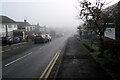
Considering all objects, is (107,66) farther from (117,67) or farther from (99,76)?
(99,76)

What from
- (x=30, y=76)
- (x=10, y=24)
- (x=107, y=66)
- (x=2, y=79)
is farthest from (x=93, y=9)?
(x=10, y=24)

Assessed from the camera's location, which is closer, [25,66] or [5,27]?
[25,66]

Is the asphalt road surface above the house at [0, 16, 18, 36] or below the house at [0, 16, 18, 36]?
below

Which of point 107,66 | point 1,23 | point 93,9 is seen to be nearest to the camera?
point 107,66

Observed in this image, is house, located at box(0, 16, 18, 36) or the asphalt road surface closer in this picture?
the asphalt road surface

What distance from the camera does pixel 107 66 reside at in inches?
296

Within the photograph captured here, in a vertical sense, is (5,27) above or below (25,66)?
above

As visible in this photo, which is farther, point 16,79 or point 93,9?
point 93,9

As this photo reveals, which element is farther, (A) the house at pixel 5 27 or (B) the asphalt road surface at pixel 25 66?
(A) the house at pixel 5 27

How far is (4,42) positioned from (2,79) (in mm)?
21255

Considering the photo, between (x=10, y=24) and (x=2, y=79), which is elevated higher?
(x=10, y=24)

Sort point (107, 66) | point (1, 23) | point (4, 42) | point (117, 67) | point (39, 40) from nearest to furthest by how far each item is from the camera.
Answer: point (117, 67)
point (107, 66)
point (4, 42)
point (39, 40)
point (1, 23)

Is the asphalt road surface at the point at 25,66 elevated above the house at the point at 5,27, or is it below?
below

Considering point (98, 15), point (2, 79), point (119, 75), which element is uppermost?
point (98, 15)
